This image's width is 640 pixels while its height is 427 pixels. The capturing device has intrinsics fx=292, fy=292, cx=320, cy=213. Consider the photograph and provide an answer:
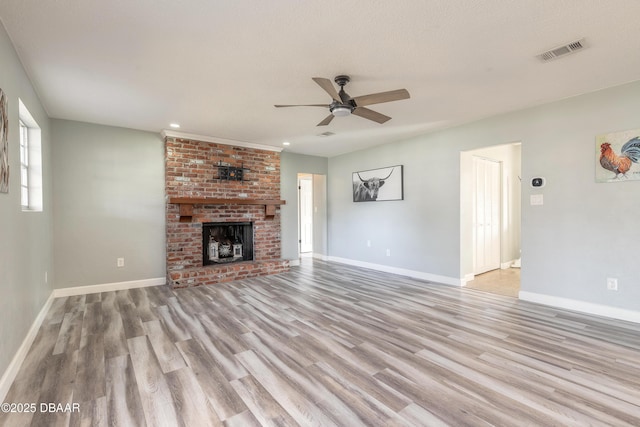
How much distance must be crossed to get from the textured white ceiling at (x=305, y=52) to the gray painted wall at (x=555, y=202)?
301 mm

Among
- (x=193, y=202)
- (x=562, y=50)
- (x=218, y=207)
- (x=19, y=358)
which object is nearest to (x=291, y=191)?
(x=218, y=207)

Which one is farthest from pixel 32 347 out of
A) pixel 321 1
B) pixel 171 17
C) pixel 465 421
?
pixel 321 1

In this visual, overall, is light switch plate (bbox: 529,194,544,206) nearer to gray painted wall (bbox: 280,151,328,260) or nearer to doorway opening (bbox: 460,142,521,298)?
doorway opening (bbox: 460,142,521,298)

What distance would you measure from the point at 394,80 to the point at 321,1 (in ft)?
4.13

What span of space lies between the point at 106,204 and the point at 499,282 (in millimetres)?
6132

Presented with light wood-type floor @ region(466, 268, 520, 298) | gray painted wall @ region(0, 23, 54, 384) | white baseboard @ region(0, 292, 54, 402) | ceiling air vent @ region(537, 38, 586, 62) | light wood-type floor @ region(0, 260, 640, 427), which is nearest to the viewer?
light wood-type floor @ region(0, 260, 640, 427)

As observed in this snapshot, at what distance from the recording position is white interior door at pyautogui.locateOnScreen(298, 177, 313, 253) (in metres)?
8.30

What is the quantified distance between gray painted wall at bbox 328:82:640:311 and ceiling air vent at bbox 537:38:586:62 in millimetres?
1266

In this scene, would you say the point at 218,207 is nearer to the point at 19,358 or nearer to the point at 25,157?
the point at 25,157

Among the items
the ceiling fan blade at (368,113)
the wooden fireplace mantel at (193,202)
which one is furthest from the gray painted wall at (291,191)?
the ceiling fan blade at (368,113)

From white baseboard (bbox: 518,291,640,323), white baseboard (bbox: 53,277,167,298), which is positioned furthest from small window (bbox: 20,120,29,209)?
white baseboard (bbox: 518,291,640,323)

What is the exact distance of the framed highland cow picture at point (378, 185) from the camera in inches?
208

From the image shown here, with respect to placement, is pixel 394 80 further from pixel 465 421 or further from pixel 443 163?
pixel 465 421

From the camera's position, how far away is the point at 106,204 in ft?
14.2
